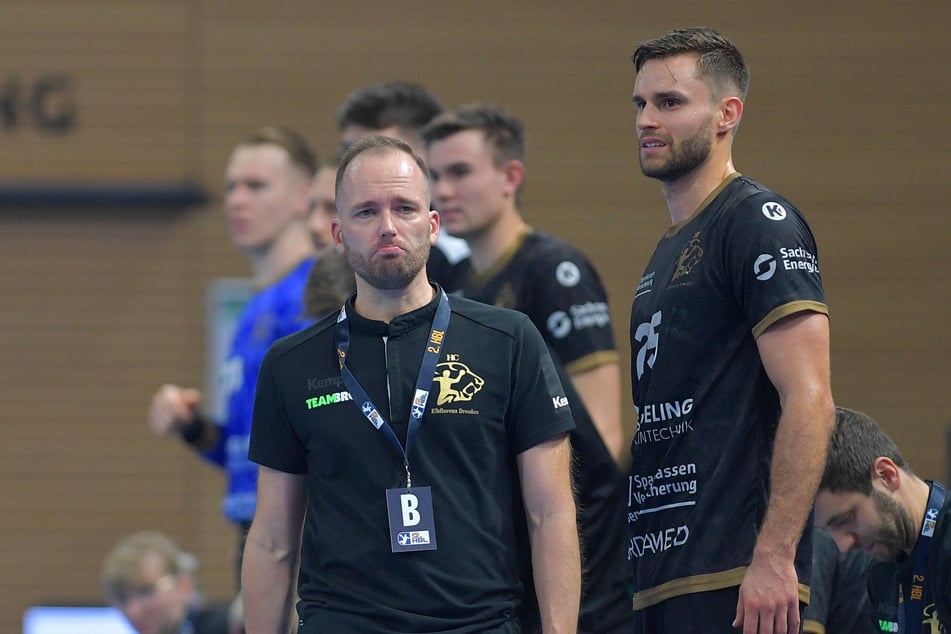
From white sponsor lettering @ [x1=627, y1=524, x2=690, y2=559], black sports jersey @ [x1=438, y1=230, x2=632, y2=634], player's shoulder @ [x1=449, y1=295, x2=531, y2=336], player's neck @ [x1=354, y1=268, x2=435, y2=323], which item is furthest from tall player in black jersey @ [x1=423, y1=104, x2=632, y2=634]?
player's neck @ [x1=354, y1=268, x2=435, y2=323]

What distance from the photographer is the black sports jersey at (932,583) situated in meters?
A: 3.93

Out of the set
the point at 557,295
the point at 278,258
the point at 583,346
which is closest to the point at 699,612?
the point at 583,346

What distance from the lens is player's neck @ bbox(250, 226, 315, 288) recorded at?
6.28 m

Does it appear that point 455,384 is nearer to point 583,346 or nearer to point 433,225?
point 433,225

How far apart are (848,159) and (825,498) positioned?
23.4ft

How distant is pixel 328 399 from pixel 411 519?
406 mm

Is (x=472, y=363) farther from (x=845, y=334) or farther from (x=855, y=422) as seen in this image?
(x=845, y=334)

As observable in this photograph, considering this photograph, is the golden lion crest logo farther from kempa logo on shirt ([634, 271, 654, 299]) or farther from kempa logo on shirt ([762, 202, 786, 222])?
kempa logo on shirt ([762, 202, 786, 222])

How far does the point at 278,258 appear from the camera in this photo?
6301 mm

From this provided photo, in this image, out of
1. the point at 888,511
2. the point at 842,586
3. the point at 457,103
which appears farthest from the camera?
the point at 457,103

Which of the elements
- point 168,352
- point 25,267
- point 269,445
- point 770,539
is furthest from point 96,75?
point 770,539

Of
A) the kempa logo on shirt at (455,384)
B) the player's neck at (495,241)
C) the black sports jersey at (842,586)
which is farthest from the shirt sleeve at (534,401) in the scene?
the player's neck at (495,241)

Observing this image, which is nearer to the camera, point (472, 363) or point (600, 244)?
point (472, 363)

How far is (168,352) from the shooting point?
34.9ft
